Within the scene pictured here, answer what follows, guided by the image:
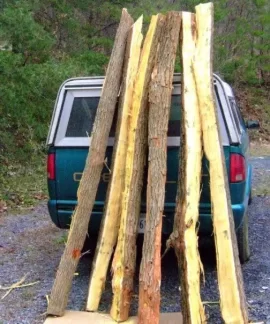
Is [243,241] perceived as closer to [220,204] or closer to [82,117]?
[220,204]

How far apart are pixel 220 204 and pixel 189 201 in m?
0.28

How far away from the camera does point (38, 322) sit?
201 inches

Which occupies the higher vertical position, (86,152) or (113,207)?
(86,152)

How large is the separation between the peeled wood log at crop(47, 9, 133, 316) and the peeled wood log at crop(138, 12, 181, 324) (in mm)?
502

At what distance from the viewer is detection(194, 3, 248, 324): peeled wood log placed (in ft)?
15.7

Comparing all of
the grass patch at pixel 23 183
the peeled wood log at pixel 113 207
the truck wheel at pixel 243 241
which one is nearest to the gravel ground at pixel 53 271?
the truck wheel at pixel 243 241

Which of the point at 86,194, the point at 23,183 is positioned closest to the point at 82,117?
the point at 86,194

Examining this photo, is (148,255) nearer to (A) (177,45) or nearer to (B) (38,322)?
(B) (38,322)

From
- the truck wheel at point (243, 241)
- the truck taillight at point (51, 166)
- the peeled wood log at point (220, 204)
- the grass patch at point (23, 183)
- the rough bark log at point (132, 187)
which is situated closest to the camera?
the peeled wood log at point (220, 204)

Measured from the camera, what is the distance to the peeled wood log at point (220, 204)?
480 centimetres

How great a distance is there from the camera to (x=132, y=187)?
536 centimetres

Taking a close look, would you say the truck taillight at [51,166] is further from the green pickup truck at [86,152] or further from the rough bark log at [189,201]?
the rough bark log at [189,201]

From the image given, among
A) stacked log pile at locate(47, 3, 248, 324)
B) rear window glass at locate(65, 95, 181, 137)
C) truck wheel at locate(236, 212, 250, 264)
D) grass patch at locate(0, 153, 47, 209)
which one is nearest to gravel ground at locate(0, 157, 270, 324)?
truck wheel at locate(236, 212, 250, 264)

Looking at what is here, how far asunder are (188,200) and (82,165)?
135 centimetres
